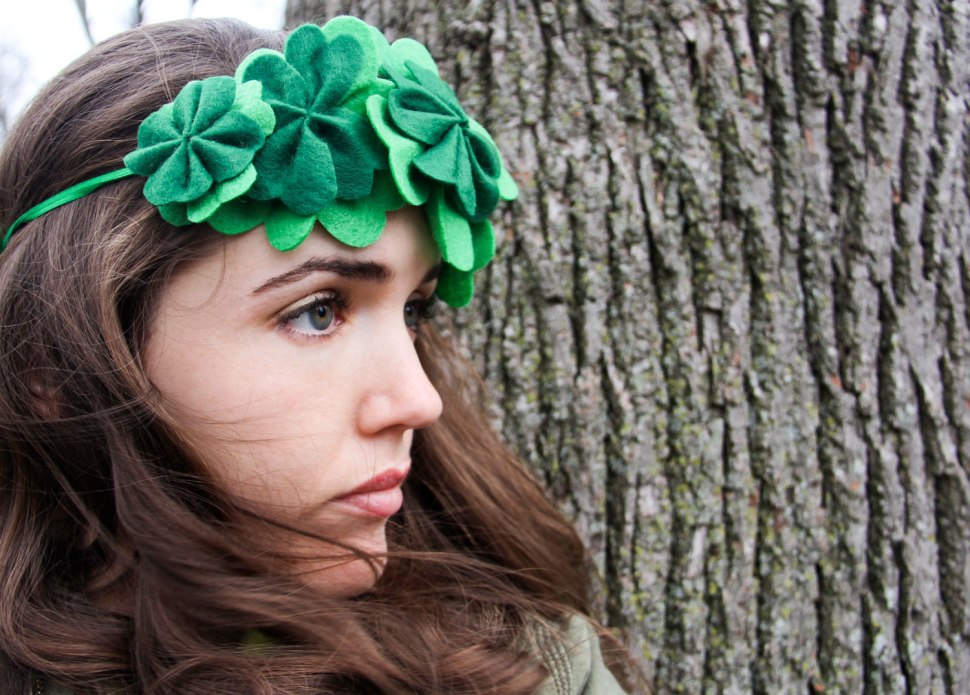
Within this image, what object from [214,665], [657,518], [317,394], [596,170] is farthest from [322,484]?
[596,170]

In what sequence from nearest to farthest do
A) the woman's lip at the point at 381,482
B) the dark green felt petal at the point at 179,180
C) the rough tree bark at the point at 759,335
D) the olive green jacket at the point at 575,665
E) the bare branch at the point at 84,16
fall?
the dark green felt petal at the point at 179,180
the woman's lip at the point at 381,482
the olive green jacket at the point at 575,665
the rough tree bark at the point at 759,335
the bare branch at the point at 84,16

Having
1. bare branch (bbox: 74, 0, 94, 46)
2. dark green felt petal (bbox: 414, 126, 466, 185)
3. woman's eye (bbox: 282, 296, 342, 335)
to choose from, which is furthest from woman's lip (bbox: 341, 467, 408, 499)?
bare branch (bbox: 74, 0, 94, 46)

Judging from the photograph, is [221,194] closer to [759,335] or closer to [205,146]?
[205,146]

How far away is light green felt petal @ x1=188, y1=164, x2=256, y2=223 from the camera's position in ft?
3.36

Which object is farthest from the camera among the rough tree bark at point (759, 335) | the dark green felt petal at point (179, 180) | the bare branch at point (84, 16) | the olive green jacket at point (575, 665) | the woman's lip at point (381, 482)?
the bare branch at point (84, 16)

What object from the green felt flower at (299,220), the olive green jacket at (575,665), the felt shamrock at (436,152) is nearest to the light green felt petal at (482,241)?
the felt shamrock at (436,152)

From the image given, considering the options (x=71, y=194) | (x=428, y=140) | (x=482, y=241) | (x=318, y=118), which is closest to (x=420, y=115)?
(x=428, y=140)

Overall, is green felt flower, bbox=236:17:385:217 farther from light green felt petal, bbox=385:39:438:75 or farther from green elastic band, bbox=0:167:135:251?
green elastic band, bbox=0:167:135:251

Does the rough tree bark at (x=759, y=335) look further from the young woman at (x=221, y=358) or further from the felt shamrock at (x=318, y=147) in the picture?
the felt shamrock at (x=318, y=147)

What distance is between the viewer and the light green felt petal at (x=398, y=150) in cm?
108

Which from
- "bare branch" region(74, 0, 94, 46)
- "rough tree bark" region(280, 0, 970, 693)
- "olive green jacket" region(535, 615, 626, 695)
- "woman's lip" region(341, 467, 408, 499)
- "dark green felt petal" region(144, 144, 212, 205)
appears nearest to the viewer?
"dark green felt petal" region(144, 144, 212, 205)

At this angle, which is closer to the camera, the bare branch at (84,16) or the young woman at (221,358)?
the young woman at (221,358)

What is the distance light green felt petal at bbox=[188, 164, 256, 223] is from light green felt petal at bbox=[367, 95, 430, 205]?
6.9 inches

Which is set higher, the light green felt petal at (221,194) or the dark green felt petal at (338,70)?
the dark green felt petal at (338,70)
